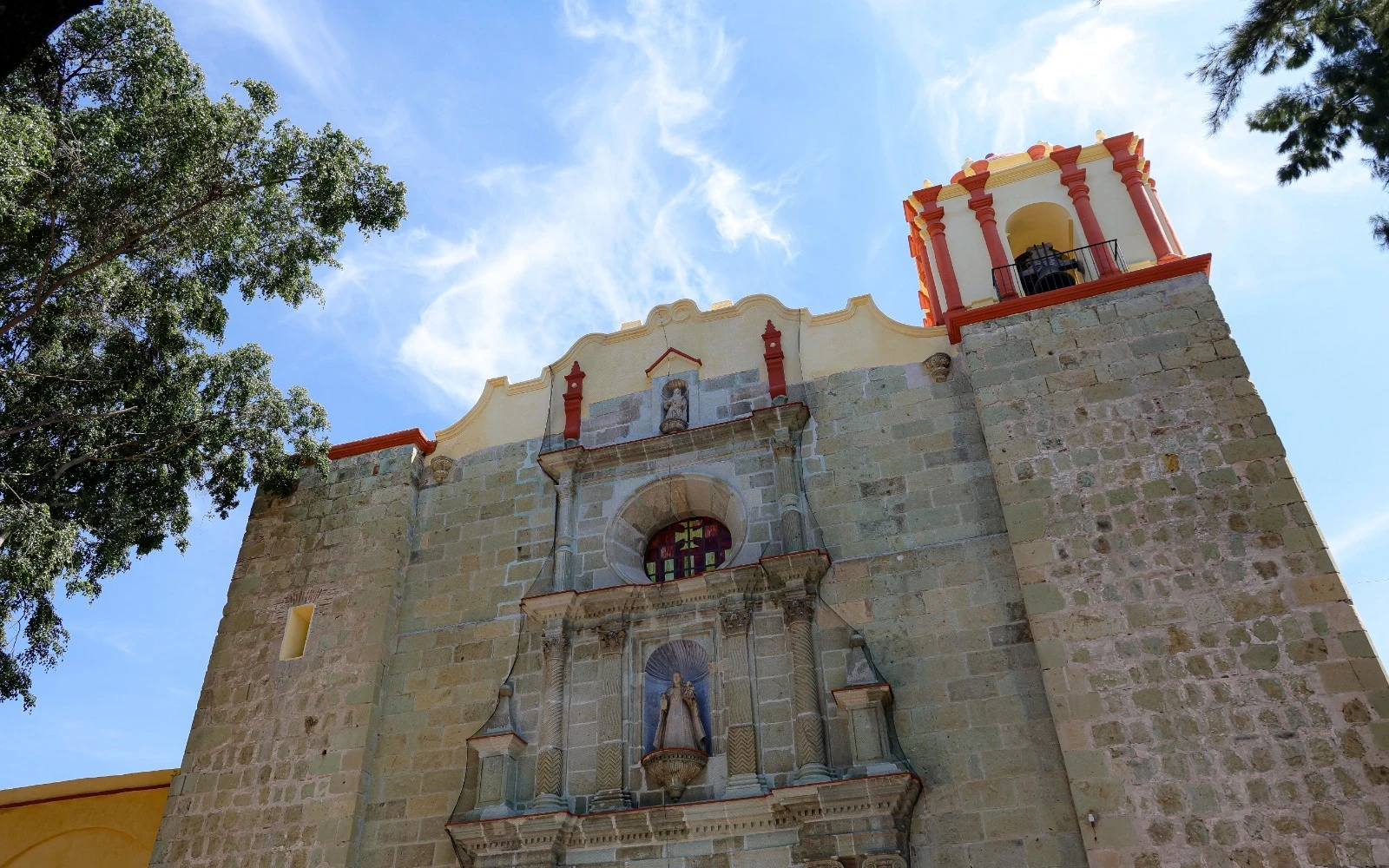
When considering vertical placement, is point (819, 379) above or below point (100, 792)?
above

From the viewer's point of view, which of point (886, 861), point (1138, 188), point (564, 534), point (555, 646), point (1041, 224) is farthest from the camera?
point (1041, 224)

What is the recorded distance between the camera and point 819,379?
1203 centimetres

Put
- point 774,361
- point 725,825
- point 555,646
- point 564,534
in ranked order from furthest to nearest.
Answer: point 774,361 → point 564,534 → point 555,646 → point 725,825

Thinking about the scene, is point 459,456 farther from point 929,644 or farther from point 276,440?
point 929,644

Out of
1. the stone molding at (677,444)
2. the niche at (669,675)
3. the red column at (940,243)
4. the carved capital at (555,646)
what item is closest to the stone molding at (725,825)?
the niche at (669,675)

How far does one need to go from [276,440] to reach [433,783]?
4.98m

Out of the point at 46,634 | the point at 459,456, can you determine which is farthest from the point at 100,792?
the point at 459,456

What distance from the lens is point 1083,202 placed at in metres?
13.3

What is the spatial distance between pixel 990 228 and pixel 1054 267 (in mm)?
1113

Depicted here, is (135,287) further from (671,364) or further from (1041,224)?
(1041,224)

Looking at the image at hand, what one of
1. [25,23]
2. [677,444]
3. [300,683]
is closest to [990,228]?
[677,444]

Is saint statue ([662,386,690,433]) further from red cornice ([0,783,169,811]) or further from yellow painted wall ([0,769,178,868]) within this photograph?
red cornice ([0,783,169,811])

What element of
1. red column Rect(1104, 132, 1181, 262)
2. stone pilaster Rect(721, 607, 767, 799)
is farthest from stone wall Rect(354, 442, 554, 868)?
red column Rect(1104, 132, 1181, 262)

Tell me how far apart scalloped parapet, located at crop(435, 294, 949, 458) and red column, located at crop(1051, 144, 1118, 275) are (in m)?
2.55
